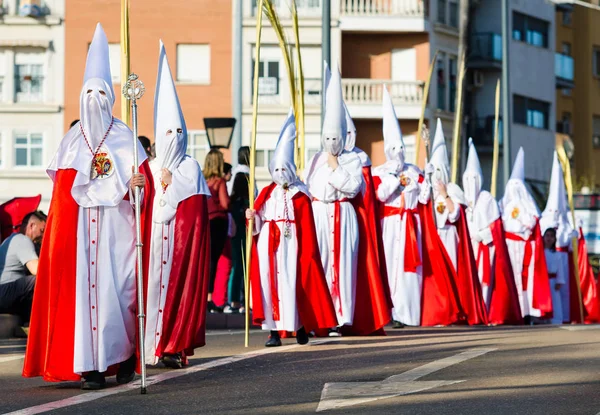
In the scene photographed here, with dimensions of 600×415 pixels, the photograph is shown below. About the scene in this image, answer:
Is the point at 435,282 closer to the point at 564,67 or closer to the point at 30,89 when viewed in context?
the point at 30,89

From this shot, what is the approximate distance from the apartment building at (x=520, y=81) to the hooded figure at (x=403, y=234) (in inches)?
1479

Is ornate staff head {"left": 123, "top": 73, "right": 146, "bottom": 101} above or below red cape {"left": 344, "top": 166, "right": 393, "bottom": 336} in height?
above

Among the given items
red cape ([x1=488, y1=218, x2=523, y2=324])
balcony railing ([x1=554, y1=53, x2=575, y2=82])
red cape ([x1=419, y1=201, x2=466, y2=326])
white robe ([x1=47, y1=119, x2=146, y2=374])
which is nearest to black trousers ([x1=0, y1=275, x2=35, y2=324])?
white robe ([x1=47, y1=119, x2=146, y2=374])

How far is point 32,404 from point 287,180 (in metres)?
5.87

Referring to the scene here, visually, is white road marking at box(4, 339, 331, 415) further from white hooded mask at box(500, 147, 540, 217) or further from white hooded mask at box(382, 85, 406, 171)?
white hooded mask at box(500, 147, 540, 217)

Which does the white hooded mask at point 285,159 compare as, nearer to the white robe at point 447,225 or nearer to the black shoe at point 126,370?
the black shoe at point 126,370

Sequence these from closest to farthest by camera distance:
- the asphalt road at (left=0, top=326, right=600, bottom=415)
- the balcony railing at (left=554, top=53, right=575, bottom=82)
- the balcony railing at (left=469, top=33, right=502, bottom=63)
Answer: the asphalt road at (left=0, top=326, right=600, bottom=415)
the balcony railing at (left=469, top=33, right=502, bottom=63)
the balcony railing at (left=554, top=53, right=575, bottom=82)

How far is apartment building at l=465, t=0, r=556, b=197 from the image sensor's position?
191 feet

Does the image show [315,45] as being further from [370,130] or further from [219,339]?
[219,339]

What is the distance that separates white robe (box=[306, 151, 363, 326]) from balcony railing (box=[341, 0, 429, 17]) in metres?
35.7

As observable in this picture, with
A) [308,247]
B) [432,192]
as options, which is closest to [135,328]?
[308,247]

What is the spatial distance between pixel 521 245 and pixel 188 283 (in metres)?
13.0

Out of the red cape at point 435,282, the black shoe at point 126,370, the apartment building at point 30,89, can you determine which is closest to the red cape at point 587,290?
the red cape at point 435,282

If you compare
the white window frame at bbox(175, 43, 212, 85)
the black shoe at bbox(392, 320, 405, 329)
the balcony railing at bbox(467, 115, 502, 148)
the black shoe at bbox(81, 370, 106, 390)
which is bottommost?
the black shoe at bbox(392, 320, 405, 329)
